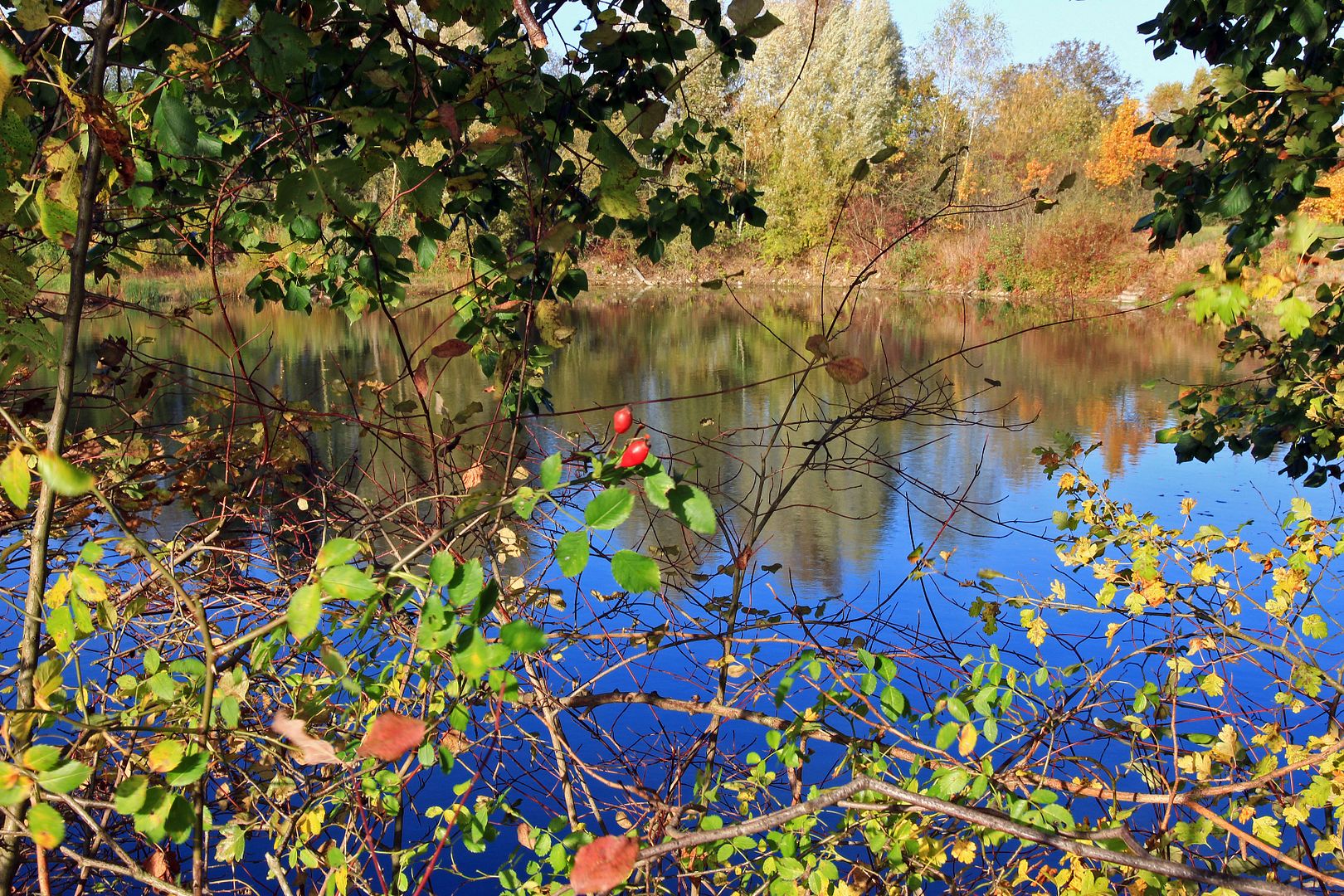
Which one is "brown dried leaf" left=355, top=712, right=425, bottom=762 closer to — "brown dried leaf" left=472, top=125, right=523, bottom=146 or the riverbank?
"brown dried leaf" left=472, top=125, right=523, bottom=146

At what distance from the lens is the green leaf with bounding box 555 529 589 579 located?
26.1 inches

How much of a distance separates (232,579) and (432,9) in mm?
988

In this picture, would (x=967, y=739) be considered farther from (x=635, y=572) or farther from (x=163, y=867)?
(x=163, y=867)

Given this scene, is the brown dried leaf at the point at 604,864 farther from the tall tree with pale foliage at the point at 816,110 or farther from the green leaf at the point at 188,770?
the tall tree with pale foliage at the point at 816,110

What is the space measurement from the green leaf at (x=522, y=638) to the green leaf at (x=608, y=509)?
0.09 meters

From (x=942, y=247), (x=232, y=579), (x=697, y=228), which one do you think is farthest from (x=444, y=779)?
(x=942, y=247)

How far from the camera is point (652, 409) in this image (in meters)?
7.86

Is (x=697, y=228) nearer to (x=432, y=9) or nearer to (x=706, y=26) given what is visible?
(x=706, y=26)

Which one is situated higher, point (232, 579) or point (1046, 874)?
point (232, 579)

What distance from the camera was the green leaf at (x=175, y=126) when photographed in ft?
3.48

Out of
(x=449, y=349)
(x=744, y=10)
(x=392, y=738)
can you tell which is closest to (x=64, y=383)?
(x=392, y=738)

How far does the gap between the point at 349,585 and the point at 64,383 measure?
386 millimetres

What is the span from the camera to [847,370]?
1471 millimetres

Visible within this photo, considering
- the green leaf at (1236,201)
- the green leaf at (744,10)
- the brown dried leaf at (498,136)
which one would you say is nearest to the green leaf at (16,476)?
the brown dried leaf at (498,136)
